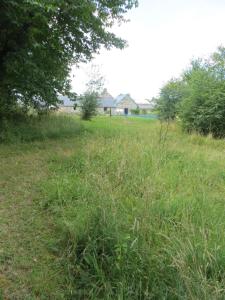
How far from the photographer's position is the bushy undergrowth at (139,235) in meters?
1.92

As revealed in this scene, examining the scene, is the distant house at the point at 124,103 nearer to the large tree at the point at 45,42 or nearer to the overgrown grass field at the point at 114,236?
the large tree at the point at 45,42

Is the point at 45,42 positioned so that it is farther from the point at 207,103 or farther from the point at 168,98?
the point at 168,98

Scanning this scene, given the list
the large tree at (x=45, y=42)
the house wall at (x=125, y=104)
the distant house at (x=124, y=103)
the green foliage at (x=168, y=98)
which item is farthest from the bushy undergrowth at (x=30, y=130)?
the house wall at (x=125, y=104)

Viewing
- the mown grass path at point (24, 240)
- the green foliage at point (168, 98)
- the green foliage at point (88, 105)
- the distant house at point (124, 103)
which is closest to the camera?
the mown grass path at point (24, 240)

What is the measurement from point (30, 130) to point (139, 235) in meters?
6.93

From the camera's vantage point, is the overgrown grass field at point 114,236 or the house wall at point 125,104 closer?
the overgrown grass field at point 114,236

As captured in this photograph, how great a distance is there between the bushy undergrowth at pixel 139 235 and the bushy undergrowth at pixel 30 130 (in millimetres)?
3782

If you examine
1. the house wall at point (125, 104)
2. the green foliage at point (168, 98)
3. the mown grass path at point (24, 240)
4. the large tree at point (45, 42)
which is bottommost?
the house wall at point (125, 104)

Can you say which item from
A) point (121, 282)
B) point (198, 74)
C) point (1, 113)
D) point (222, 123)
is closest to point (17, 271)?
point (121, 282)

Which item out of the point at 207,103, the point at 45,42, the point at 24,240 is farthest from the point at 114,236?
the point at 207,103

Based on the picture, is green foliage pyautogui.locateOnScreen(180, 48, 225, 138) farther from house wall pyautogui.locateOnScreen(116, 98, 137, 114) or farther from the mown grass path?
house wall pyautogui.locateOnScreen(116, 98, 137, 114)

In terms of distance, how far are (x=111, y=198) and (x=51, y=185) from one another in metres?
1.52

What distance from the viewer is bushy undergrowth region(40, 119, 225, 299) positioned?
6.31ft

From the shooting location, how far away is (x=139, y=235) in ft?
7.64
